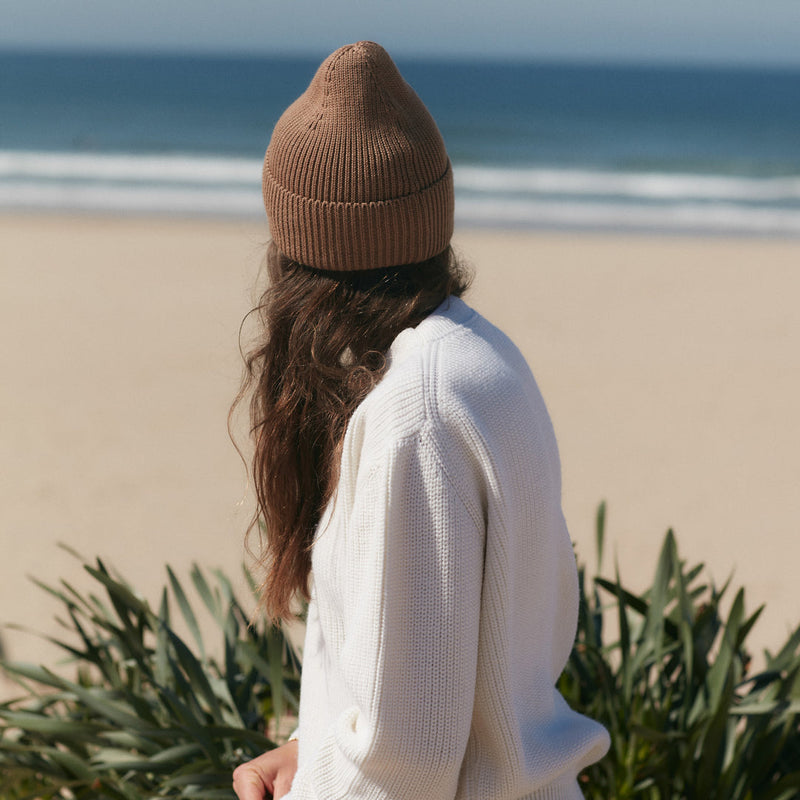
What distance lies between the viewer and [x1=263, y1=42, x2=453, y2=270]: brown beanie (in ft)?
3.49

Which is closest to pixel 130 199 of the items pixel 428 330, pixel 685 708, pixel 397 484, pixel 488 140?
pixel 685 708

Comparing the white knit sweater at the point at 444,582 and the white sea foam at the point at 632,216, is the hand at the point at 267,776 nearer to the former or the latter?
the white knit sweater at the point at 444,582

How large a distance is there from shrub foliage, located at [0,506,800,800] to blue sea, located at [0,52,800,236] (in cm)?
966

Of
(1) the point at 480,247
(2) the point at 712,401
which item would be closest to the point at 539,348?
(2) the point at 712,401

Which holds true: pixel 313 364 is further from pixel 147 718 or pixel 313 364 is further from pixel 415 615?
pixel 147 718

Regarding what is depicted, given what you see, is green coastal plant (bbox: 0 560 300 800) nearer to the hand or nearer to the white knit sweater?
the hand

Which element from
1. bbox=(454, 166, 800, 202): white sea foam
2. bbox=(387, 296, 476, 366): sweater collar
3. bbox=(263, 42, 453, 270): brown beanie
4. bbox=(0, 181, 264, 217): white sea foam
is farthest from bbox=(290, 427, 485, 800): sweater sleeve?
bbox=(454, 166, 800, 202): white sea foam

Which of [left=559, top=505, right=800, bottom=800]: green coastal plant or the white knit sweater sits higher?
the white knit sweater

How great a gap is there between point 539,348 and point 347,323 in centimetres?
585

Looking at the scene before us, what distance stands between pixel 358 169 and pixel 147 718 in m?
1.65

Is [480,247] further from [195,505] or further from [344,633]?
[344,633]

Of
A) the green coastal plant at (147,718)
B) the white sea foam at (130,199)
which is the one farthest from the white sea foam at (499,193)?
the green coastal plant at (147,718)

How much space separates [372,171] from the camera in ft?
3.49

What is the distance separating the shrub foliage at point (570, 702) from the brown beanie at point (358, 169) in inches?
52.7
